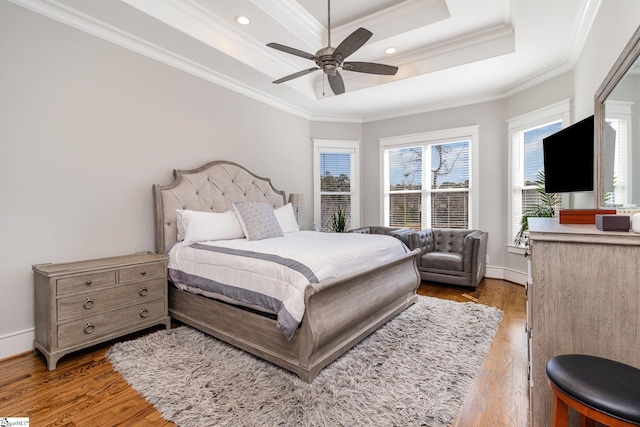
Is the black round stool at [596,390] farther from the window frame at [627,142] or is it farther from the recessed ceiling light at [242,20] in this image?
the recessed ceiling light at [242,20]

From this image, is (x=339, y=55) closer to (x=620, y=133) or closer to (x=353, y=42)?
(x=353, y=42)

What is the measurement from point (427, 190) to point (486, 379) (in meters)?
3.75

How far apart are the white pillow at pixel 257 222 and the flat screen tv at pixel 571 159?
2.91 metres

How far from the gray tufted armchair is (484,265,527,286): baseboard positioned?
0.56 ft

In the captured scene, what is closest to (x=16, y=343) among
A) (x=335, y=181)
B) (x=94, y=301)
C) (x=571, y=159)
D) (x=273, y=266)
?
(x=94, y=301)

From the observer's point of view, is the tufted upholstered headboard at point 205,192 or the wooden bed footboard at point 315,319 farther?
the tufted upholstered headboard at point 205,192

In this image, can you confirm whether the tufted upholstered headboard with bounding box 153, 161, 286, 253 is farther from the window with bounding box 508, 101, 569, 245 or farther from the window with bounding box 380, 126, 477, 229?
the window with bounding box 508, 101, 569, 245

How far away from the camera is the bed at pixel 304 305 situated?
2.05 meters

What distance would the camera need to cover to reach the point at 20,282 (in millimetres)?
2439

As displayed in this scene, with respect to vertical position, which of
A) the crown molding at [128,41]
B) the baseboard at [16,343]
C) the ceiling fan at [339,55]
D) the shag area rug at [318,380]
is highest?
the crown molding at [128,41]

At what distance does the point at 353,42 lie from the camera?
2309 mm

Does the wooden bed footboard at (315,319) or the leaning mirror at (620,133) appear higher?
the leaning mirror at (620,133)

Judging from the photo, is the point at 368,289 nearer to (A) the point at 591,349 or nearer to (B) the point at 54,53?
(A) the point at 591,349

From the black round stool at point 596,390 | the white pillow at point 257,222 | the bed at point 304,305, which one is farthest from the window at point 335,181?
the black round stool at point 596,390
